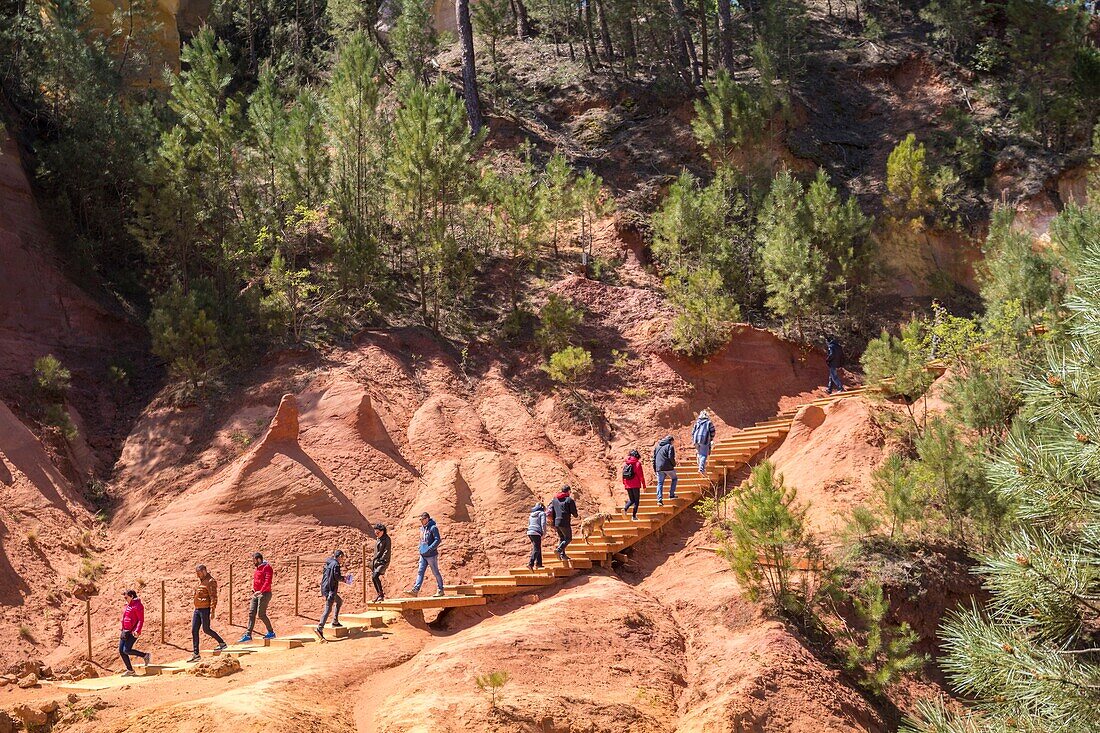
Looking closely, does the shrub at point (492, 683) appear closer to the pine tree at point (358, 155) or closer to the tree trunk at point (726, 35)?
the pine tree at point (358, 155)

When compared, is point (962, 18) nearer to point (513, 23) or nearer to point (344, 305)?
point (513, 23)

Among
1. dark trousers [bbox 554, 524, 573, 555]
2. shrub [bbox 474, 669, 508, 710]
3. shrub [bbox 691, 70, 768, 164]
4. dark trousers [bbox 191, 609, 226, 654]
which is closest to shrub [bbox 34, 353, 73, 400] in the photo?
dark trousers [bbox 191, 609, 226, 654]

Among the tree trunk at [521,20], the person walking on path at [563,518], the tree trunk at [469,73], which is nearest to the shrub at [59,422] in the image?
the person walking on path at [563,518]

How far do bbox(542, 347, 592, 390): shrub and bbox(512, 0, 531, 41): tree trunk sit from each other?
23.9 m

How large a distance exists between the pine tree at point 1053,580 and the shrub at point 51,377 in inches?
780

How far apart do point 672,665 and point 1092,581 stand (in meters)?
7.13

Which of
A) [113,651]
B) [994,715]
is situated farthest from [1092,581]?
[113,651]

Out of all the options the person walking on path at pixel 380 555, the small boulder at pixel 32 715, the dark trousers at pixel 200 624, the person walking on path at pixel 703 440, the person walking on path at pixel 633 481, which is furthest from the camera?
the person walking on path at pixel 703 440

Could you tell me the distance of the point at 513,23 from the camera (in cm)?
4472

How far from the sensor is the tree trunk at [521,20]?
44031 millimetres

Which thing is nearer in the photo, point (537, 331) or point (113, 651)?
point (113, 651)

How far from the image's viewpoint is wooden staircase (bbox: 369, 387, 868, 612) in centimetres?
1616

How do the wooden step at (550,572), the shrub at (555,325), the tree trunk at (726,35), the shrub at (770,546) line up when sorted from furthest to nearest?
the tree trunk at (726,35) < the shrub at (555,325) < the wooden step at (550,572) < the shrub at (770,546)

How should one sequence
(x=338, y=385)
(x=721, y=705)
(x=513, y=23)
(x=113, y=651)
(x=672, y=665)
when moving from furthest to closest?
(x=513, y=23) → (x=338, y=385) → (x=113, y=651) → (x=672, y=665) → (x=721, y=705)
